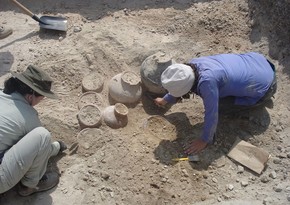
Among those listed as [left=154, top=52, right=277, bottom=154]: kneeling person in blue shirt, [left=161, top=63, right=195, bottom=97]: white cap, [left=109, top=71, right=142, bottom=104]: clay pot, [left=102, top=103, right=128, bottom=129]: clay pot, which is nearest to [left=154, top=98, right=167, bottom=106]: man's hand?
[left=154, top=52, right=277, bottom=154]: kneeling person in blue shirt

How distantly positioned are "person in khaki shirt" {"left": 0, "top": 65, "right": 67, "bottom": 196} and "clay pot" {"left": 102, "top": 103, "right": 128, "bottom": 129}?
958 millimetres

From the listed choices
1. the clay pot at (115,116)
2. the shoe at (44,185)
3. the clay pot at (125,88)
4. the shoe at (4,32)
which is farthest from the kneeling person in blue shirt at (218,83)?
the shoe at (4,32)

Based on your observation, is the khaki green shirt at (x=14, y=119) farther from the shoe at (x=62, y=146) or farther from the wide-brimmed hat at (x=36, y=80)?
the shoe at (x=62, y=146)

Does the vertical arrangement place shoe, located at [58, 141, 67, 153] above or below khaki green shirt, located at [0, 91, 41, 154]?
below

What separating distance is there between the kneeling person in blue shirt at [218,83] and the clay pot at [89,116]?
747 millimetres

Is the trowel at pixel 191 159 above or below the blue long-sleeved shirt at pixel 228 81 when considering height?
below

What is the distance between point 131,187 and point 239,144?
1340mm

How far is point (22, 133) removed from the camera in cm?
352

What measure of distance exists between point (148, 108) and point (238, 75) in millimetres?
1275

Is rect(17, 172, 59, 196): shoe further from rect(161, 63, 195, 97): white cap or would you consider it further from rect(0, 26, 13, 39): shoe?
rect(0, 26, 13, 39): shoe

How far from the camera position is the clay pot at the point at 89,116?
4395mm

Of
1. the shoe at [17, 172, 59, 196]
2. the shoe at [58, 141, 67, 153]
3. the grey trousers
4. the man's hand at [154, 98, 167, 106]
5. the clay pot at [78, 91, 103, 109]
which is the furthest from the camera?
the clay pot at [78, 91, 103, 109]

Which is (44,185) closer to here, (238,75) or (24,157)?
(24,157)

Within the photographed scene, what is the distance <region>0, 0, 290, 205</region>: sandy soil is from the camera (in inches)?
154
